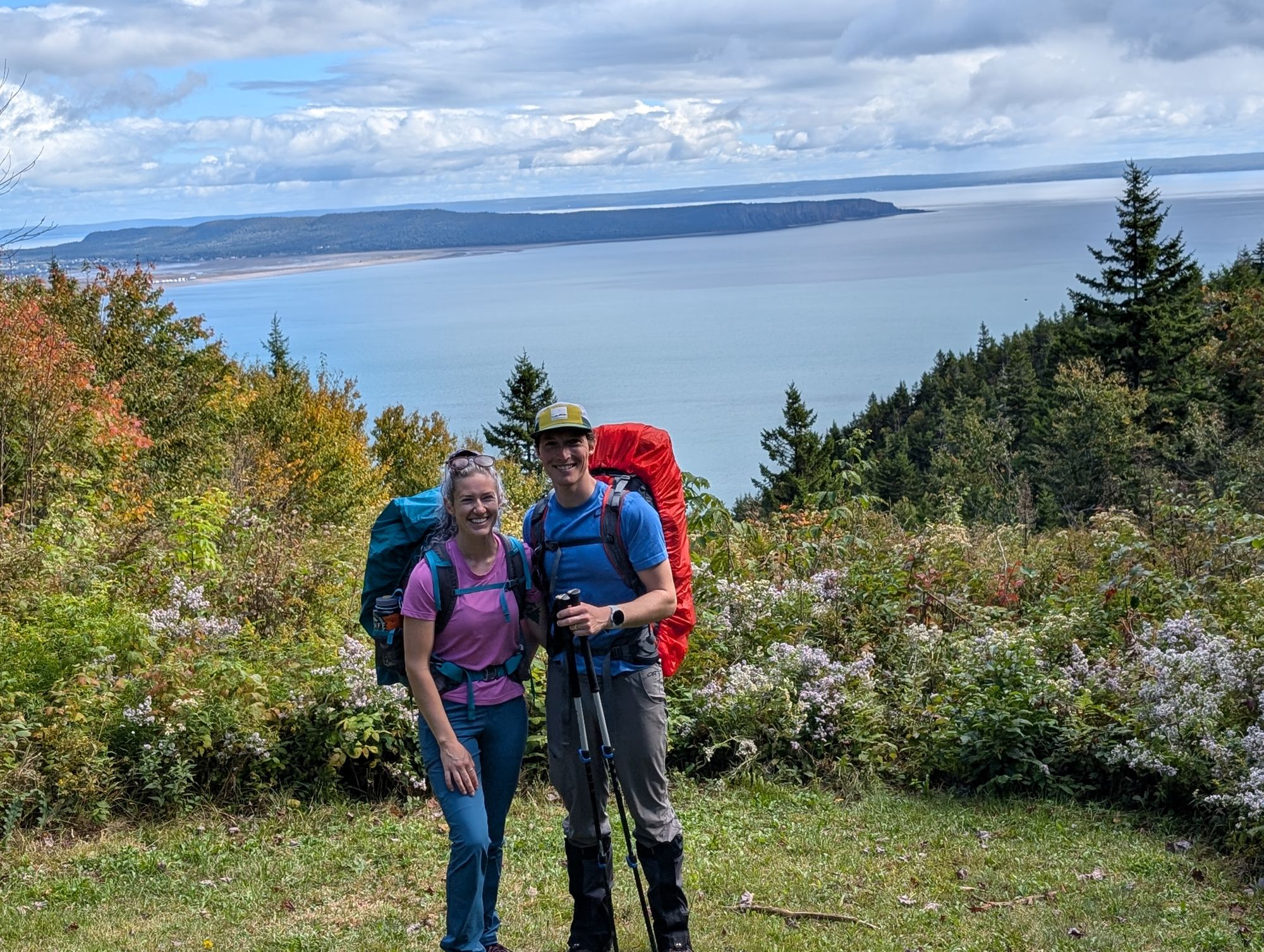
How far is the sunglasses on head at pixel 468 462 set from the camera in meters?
3.96

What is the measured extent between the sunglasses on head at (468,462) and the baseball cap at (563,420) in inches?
7.7

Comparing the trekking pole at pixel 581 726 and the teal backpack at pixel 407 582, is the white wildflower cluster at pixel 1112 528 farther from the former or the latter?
the teal backpack at pixel 407 582

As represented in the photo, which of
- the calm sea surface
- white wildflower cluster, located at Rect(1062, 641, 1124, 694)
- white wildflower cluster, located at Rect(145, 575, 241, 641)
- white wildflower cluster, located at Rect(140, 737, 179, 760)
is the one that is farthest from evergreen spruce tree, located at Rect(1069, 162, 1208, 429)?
white wildflower cluster, located at Rect(140, 737, 179, 760)

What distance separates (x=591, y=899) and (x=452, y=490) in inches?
65.4

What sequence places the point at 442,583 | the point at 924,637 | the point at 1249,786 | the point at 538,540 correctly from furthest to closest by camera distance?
the point at 924,637 → the point at 1249,786 → the point at 538,540 → the point at 442,583

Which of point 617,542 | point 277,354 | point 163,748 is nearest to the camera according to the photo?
point 617,542

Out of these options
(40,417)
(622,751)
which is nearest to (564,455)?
(622,751)

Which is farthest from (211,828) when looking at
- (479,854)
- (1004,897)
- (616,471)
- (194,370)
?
(194,370)

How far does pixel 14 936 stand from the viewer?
4.97m

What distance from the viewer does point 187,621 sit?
7586 mm

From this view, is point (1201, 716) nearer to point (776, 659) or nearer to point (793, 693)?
point (793, 693)

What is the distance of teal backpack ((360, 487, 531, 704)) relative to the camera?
13.0ft

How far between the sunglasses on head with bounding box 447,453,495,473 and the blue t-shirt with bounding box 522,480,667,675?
35cm

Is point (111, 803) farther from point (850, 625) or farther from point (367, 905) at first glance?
point (850, 625)
